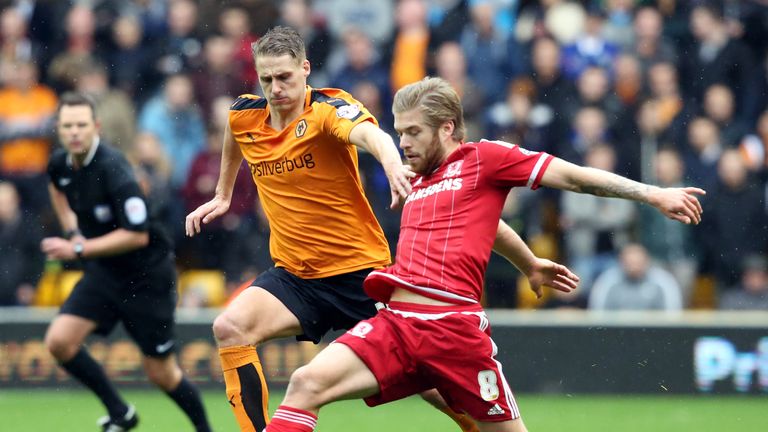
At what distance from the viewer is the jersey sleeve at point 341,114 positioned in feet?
21.8

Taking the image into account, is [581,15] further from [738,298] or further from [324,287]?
[324,287]

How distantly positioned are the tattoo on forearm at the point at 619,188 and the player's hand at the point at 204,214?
6.93 ft

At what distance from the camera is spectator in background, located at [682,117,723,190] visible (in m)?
12.3

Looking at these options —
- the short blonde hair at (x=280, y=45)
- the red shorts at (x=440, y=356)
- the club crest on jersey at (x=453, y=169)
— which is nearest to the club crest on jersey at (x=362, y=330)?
the red shorts at (x=440, y=356)

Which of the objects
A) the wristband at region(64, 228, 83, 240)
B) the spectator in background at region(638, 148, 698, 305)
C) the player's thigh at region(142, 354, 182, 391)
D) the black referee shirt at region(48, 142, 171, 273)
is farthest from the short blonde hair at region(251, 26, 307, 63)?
the spectator in background at region(638, 148, 698, 305)

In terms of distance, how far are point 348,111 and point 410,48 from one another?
6.66 m

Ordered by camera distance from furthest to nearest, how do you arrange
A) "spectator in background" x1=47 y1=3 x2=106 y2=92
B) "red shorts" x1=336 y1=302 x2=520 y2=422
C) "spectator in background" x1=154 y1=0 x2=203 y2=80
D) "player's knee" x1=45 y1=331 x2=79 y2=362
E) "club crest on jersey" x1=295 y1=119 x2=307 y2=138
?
"spectator in background" x1=154 y1=0 x2=203 y2=80 < "spectator in background" x1=47 y1=3 x2=106 y2=92 < "player's knee" x1=45 y1=331 x2=79 y2=362 < "club crest on jersey" x1=295 y1=119 x2=307 y2=138 < "red shorts" x1=336 y1=302 x2=520 y2=422

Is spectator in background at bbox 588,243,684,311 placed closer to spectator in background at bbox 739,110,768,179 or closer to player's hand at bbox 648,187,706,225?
spectator in background at bbox 739,110,768,179

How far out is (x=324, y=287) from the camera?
23.4ft

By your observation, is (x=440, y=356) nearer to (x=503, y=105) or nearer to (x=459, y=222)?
(x=459, y=222)

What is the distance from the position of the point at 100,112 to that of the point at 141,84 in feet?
3.68

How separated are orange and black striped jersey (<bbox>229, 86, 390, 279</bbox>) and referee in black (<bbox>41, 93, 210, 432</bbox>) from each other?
1903 millimetres

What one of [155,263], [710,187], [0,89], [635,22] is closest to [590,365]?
[710,187]

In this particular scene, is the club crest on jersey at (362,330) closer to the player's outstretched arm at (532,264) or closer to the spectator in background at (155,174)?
the player's outstretched arm at (532,264)
